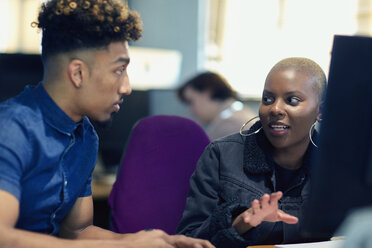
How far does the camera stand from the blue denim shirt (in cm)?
95

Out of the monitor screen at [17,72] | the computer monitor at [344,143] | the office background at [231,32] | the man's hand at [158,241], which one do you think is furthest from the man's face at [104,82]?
the office background at [231,32]

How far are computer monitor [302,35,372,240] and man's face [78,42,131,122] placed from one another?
549mm

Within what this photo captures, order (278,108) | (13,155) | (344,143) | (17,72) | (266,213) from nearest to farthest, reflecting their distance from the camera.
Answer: (344,143)
(13,155)
(266,213)
(278,108)
(17,72)

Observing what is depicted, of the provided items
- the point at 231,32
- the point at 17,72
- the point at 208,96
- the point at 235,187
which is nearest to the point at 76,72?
the point at 235,187

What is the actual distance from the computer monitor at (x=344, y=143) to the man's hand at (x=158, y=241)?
35 cm

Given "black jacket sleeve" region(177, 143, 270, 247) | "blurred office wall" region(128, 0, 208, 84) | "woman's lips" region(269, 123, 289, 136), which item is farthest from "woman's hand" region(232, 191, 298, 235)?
"blurred office wall" region(128, 0, 208, 84)

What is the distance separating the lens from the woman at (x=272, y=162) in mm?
1251

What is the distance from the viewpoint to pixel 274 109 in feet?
4.19

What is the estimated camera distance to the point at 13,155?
0.94m

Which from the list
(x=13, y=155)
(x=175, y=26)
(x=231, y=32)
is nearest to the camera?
(x=13, y=155)

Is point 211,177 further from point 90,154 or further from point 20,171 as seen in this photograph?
point 20,171

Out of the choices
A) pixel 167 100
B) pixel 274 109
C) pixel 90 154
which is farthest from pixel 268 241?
pixel 167 100

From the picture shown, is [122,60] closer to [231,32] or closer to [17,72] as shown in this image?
[17,72]

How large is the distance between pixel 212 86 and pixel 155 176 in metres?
1.84
